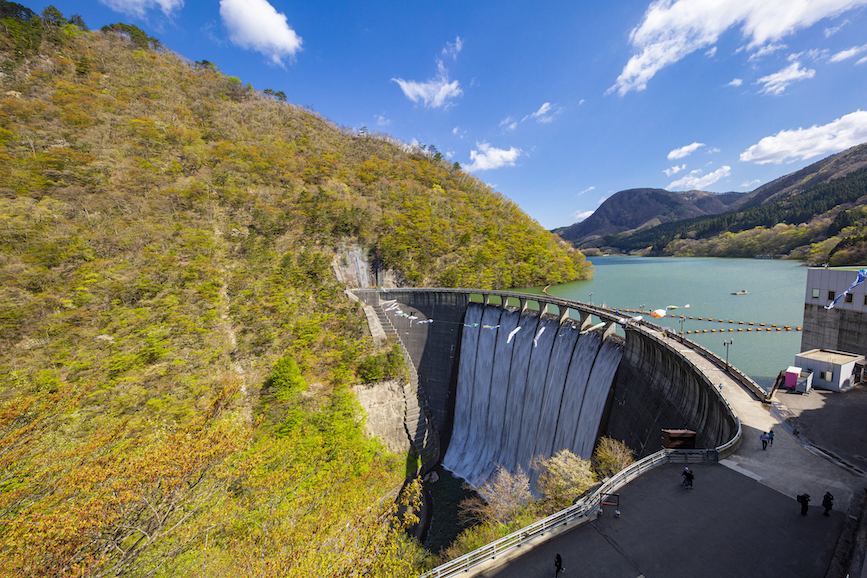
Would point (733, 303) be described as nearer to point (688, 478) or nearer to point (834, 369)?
point (834, 369)

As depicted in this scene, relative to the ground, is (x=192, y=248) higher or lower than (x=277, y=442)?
higher

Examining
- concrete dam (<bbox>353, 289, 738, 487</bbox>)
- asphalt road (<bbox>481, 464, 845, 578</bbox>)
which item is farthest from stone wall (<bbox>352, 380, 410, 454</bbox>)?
asphalt road (<bbox>481, 464, 845, 578</bbox>)

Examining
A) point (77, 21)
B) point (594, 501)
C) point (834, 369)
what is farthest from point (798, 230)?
point (77, 21)

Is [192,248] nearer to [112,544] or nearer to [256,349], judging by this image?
[256,349]

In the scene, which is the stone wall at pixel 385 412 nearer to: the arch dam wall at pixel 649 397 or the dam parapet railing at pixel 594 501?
the arch dam wall at pixel 649 397

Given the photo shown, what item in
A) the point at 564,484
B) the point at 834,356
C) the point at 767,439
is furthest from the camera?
the point at 834,356

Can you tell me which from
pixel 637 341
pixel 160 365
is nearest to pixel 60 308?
pixel 160 365

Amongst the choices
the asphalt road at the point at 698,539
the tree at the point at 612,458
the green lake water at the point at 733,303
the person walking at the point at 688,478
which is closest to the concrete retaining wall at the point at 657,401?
the tree at the point at 612,458
